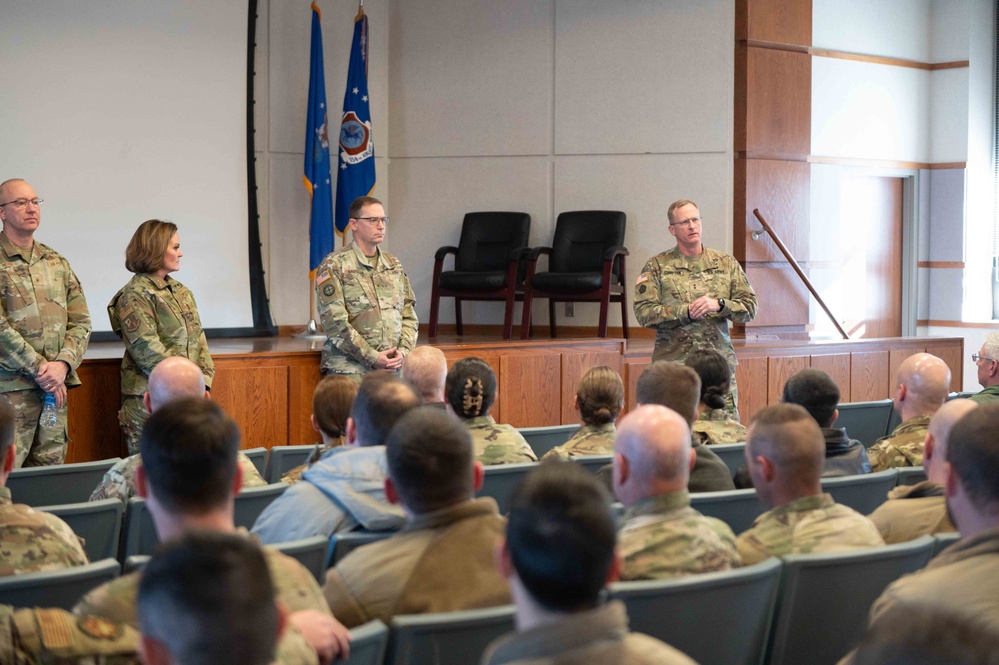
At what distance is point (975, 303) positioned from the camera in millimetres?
9461

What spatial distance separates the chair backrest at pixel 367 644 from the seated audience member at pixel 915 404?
8.22 feet

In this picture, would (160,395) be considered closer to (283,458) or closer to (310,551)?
(283,458)

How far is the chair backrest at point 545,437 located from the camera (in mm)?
4383

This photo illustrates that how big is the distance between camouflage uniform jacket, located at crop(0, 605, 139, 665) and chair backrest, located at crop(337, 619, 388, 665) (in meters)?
0.32

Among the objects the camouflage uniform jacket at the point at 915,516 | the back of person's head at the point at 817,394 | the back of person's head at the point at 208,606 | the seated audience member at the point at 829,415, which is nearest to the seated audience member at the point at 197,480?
the back of person's head at the point at 208,606

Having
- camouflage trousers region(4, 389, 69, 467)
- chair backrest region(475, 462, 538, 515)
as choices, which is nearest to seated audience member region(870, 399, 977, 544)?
chair backrest region(475, 462, 538, 515)

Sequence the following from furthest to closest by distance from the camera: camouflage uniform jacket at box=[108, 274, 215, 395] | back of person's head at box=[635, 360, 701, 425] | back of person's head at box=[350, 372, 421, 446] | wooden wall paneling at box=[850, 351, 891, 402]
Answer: wooden wall paneling at box=[850, 351, 891, 402] < camouflage uniform jacket at box=[108, 274, 215, 395] < back of person's head at box=[635, 360, 701, 425] < back of person's head at box=[350, 372, 421, 446]

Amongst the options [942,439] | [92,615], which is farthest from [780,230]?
[92,615]

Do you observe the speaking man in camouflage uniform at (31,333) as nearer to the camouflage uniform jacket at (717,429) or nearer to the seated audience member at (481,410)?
the seated audience member at (481,410)

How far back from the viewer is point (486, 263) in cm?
815

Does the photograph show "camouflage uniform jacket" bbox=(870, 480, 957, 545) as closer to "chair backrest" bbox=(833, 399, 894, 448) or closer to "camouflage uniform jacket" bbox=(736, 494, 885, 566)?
"camouflage uniform jacket" bbox=(736, 494, 885, 566)

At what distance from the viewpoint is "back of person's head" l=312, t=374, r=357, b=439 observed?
3326 mm

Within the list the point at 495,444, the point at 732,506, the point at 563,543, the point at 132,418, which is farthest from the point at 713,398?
the point at 563,543

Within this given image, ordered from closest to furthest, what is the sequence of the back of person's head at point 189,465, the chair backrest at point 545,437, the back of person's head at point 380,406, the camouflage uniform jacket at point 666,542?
the back of person's head at point 189,465, the camouflage uniform jacket at point 666,542, the back of person's head at point 380,406, the chair backrest at point 545,437
